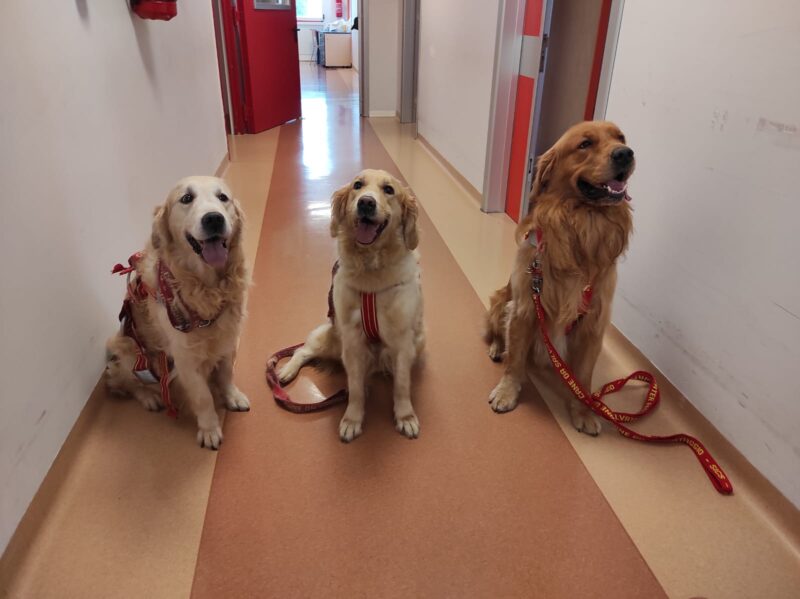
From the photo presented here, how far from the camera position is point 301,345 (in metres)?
2.40

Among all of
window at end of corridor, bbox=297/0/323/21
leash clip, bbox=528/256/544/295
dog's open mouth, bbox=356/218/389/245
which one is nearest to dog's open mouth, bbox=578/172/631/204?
leash clip, bbox=528/256/544/295

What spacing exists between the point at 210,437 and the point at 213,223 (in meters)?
0.78

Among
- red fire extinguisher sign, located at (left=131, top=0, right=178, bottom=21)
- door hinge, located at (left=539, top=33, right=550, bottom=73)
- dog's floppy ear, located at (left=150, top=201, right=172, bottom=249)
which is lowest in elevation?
dog's floppy ear, located at (left=150, top=201, right=172, bottom=249)

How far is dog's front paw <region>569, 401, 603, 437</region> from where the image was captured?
1.99 m

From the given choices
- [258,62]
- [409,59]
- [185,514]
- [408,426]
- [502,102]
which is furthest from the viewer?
[409,59]

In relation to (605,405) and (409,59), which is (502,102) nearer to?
(605,405)

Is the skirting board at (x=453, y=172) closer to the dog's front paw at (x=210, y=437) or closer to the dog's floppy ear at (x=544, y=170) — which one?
the dog's floppy ear at (x=544, y=170)

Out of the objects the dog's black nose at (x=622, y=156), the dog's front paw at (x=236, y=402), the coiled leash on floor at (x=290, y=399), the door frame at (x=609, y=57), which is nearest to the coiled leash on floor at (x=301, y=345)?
the coiled leash on floor at (x=290, y=399)

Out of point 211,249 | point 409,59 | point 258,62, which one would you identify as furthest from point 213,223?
point 409,59

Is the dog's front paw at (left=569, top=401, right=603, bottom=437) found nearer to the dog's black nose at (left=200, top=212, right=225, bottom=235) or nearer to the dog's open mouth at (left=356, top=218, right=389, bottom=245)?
the dog's open mouth at (left=356, top=218, right=389, bottom=245)

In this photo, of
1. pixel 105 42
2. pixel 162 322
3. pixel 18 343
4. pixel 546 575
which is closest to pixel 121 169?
pixel 105 42

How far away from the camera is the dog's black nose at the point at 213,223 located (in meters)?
1.62

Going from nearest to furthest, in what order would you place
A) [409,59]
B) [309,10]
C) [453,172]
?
[453,172] → [409,59] → [309,10]

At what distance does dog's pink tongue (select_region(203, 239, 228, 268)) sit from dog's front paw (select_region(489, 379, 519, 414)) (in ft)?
3.90
